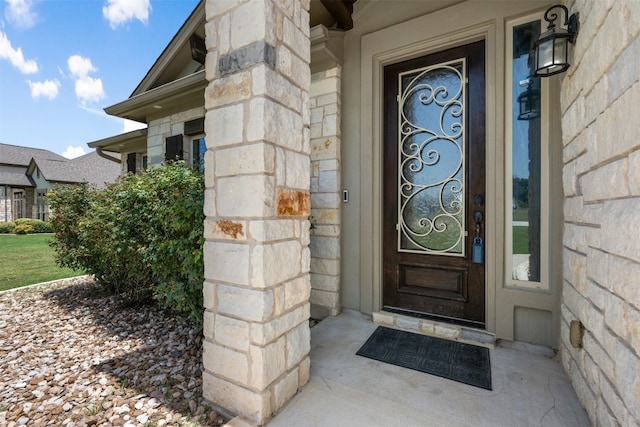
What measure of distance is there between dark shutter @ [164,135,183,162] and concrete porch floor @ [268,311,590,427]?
4.21m

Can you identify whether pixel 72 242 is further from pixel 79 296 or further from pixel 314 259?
pixel 314 259

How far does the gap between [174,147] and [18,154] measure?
2285 centimetres

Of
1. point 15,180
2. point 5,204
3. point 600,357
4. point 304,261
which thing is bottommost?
point 600,357

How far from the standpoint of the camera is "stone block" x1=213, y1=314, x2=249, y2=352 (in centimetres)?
149

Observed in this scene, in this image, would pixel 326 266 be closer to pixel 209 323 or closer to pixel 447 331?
pixel 447 331

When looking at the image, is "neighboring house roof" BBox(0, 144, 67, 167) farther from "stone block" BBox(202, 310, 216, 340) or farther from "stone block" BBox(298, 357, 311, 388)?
"stone block" BBox(298, 357, 311, 388)

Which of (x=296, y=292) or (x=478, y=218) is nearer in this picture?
(x=296, y=292)

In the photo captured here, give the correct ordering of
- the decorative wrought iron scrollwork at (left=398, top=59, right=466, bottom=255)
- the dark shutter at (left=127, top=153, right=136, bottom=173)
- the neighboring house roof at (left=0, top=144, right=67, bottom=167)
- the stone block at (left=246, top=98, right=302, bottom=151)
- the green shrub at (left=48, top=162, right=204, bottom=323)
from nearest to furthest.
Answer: the stone block at (left=246, top=98, right=302, bottom=151)
the green shrub at (left=48, top=162, right=204, bottom=323)
the decorative wrought iron scrollwork at (left=398, top=59, right=466, bottom=255)
the dark shutter at (left=127, top=153, right=136, bottom=173)
the neighboring house roof at (left=0, top=144, right=67, bottom=167)

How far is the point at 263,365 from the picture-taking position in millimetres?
1437

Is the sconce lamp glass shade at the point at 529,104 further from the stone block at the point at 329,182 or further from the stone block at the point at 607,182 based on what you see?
the stone block at the point at 329,182

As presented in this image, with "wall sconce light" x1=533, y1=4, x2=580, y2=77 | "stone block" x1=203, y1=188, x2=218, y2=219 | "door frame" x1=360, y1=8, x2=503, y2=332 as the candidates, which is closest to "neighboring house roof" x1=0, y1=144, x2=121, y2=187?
"door frame" x1=360, y1=8, x2=503, y2=332

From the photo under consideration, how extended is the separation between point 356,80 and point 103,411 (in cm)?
329

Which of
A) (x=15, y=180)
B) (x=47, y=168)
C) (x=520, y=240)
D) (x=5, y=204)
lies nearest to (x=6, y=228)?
(x=5, y=204)

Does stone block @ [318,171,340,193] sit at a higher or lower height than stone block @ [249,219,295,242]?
higher
